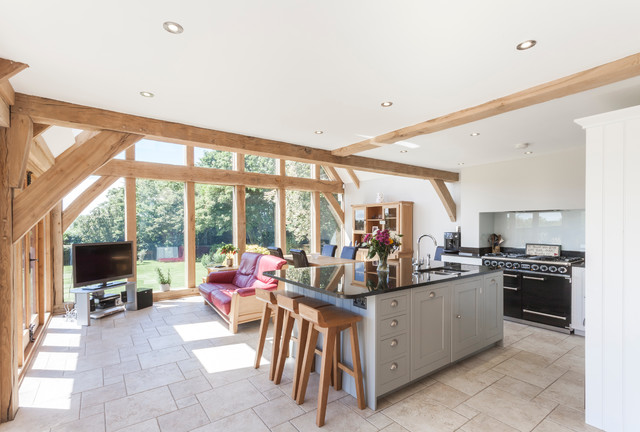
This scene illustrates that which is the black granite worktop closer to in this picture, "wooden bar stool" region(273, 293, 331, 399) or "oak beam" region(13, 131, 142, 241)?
"wooden bar stool" region(273, 293, 331, 399)

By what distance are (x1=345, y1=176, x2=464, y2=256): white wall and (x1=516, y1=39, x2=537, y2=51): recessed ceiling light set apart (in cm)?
486

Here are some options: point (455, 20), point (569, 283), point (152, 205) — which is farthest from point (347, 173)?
point (455, 20)

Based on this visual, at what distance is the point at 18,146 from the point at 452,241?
20.4ft

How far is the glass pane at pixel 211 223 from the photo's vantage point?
6605mm

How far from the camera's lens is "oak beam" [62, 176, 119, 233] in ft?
17.4

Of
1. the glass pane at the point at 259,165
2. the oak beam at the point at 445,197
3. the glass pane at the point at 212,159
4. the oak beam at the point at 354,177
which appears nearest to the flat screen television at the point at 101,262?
the glass pane at the point at 212,159

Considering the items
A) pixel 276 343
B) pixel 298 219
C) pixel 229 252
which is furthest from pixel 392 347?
pixel 298 219

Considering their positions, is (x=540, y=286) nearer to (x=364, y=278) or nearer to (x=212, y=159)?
(x=364, y=278)

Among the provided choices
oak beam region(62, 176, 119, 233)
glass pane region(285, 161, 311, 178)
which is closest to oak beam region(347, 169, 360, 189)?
glass pane region(285, 161, 311, 178)

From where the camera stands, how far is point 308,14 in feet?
5.29

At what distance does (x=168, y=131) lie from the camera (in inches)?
128

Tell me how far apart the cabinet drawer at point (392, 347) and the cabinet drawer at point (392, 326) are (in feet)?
0.13

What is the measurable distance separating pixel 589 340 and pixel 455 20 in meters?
→ 2.37

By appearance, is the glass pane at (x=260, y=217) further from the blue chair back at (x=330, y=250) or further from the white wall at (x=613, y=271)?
the white wall at (x=613, y=271)
